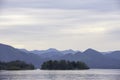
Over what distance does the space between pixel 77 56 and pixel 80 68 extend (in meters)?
78.5

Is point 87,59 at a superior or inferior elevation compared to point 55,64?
superior

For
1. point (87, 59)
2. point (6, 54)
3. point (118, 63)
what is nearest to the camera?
point (118, 63)

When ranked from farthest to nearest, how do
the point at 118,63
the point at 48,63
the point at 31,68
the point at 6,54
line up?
1. the point at 6,54
2. the point at 118,63
3. the point at 31,68
4. the point at 48,63

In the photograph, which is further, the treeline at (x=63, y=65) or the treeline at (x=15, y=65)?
the treeline at (x=15, y=65)

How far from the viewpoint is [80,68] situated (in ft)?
367

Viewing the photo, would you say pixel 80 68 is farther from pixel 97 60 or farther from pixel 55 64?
pixel 97 60

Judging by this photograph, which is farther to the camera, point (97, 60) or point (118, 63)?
point (97, 60)

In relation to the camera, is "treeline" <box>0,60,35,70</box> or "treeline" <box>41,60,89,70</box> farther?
"treeline" <box>0,60,35,70</box>

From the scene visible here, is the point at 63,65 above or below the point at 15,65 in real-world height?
Result: below

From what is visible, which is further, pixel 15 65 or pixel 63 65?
pixel 15 65

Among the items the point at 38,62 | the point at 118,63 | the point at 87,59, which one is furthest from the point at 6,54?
the point at 118,63

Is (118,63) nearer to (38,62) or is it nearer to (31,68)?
(38,62)

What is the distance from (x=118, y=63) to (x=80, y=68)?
186 feet

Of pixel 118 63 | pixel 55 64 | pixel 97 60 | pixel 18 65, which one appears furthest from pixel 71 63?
pixel 97 60
